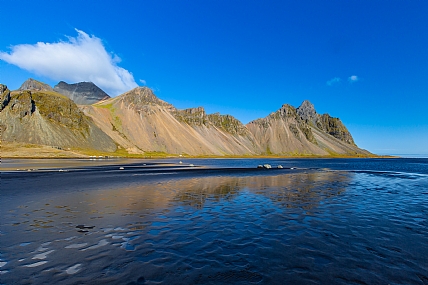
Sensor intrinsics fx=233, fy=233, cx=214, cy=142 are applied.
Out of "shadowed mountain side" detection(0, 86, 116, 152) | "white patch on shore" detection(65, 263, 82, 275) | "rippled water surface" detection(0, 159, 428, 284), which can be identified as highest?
"shadowed mountain side" detection(0, 86, 116, 152)

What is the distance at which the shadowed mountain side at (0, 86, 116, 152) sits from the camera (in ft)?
429

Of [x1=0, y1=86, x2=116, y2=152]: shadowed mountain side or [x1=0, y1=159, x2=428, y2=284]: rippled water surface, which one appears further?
[x1=0, y1=86, x2=116, y2=152]: shadowed mountain side

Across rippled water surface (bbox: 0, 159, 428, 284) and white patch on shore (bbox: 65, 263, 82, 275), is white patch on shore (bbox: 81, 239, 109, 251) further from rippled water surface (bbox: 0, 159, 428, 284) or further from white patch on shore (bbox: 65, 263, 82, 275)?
white patch on shore (bbox: 65, 263, 82, 275)

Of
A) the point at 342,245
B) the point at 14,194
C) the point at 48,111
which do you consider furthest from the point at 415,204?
the point at 48,111

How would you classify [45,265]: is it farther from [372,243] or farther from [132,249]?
[372,243]

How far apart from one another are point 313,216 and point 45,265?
1551 cm

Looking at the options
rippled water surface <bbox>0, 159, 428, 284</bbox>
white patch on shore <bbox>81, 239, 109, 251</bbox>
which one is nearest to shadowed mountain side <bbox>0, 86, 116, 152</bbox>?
rippled water surface <bbox>0, 159, 428, 284</bbox>

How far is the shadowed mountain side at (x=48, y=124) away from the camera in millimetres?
130875

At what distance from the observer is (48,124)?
478 feet

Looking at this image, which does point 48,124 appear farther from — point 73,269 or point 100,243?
point 73,269

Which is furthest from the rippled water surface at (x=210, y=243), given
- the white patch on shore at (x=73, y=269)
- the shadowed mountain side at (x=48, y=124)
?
the shadowed mountain side at (x=48, y=124)

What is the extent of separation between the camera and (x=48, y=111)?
6383 inches

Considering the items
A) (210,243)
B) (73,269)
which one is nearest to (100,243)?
(73,269)

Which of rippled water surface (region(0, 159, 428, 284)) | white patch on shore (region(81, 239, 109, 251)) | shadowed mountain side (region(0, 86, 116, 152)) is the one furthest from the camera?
shadowed mountain side (region(0, 86, 116, 152))
